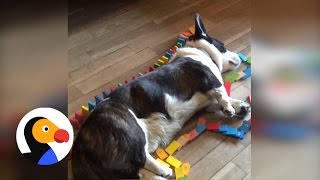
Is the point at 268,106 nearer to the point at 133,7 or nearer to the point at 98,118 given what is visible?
the point at 98,118

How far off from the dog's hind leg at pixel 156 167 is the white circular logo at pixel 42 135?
69 cm

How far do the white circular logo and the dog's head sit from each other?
3.99 feet

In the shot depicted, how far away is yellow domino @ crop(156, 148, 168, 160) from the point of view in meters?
1.69

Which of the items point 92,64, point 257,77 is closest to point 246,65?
point 92,64

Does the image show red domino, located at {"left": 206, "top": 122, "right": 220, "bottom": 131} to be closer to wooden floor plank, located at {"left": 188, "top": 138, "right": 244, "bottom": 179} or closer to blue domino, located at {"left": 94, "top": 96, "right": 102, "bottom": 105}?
wooden floor plank, located at {"left": 188, "top": 138, "right": 244, "bottom": 179}

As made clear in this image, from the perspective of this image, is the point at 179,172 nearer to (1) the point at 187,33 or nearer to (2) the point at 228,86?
(2) the point at 228,86

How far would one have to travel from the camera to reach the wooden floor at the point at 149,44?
168 centimetres

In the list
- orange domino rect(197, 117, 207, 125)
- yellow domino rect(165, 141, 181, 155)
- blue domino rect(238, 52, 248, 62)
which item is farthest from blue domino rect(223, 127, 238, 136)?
blue domino rect(238, 52, 248, 62)

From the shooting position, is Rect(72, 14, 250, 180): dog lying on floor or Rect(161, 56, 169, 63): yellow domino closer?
Rect(72, 14, 250, 180): dog lying on floor

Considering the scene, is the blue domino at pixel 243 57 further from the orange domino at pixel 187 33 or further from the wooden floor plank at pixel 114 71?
the wooden floor plank at pixel 114 71

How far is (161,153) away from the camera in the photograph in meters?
1.70

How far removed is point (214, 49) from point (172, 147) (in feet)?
2.00

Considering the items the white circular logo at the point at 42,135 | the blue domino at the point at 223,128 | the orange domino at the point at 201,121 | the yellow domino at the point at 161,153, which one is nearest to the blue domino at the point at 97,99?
the yellow domino at the point at 161,153

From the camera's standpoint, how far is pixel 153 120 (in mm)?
1702
